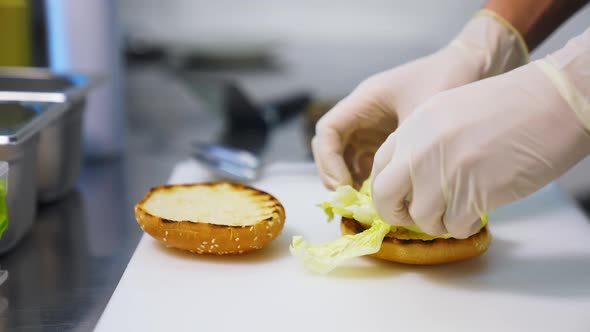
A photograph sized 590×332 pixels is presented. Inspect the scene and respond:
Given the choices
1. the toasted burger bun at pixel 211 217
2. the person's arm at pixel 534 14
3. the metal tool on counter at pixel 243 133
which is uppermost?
the person's arm at pixel 534 14

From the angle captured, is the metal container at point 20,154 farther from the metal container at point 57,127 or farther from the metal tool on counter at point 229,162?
the metal tool on counter at point 229,162

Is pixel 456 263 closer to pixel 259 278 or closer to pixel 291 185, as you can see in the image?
pixel 259 278

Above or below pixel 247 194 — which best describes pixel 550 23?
above

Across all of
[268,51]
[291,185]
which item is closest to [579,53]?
[291,185]

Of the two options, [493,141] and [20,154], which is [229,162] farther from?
[493,141]

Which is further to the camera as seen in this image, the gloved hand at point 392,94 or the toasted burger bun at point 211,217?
the gloved hand at point 392,94

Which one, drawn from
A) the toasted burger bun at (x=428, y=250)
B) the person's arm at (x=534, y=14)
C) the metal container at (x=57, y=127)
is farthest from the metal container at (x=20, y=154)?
the person's arm at (x=534, y=14)
